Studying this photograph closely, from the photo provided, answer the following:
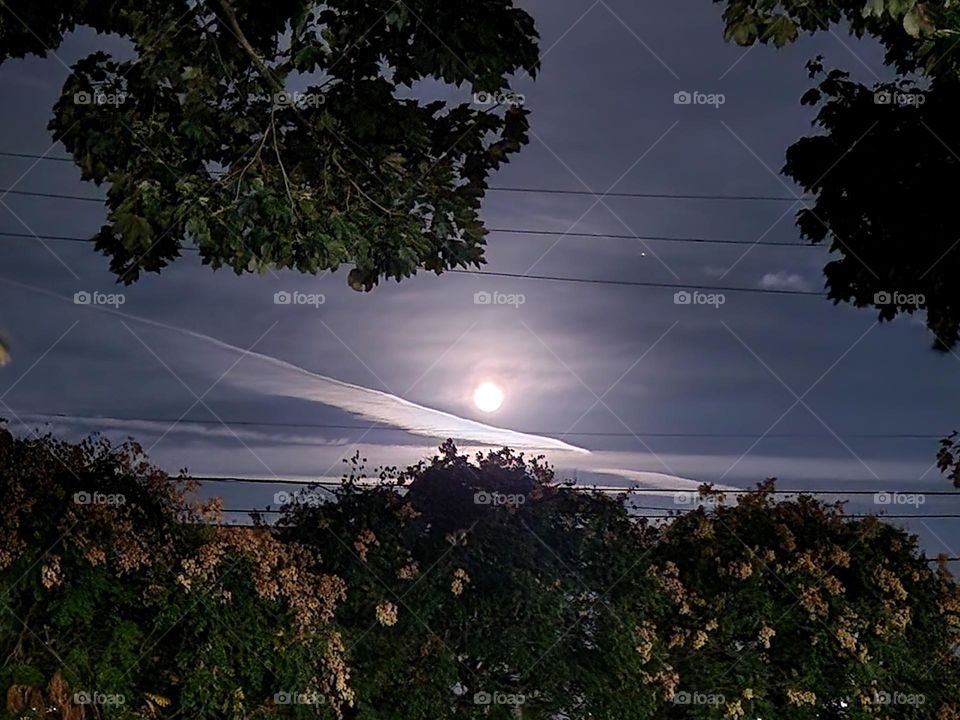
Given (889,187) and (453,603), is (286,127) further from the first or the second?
(889,187)

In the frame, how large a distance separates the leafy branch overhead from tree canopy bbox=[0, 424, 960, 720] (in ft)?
7.71

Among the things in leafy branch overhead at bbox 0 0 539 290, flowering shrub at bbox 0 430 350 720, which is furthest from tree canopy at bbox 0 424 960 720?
leafy branch overhead at bbox 0 0 539 290

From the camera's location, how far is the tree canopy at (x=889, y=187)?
12.0m

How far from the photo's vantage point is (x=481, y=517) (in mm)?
7754

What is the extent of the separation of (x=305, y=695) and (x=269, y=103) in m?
5.61

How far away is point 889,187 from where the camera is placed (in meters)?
12.3

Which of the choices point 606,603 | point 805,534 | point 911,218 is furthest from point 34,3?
point 911,218

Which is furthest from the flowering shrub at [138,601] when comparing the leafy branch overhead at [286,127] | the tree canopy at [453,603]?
the leafy branch overhead at [286,127]

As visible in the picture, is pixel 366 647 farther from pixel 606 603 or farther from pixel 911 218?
pixel 911 218

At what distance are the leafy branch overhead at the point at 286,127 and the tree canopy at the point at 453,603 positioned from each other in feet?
7.71

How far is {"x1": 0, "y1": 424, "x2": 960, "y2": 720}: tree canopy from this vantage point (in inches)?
252

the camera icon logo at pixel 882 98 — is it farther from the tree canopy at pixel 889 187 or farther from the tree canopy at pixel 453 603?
the tree canopy at pixel 453 603

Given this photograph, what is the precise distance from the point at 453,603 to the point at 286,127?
4959 millimetres

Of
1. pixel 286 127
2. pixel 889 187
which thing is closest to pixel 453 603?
A: pixel 286 127
